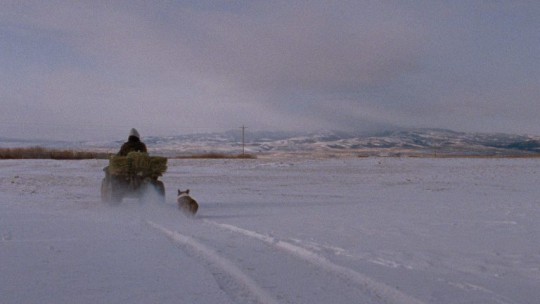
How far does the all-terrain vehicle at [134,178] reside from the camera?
1252 centimetres

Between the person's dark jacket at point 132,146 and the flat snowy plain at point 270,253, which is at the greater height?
the person's dark jacket at point 132,146

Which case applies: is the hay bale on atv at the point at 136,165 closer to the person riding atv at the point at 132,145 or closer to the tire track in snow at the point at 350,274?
the person riding atv at the point at 132,145

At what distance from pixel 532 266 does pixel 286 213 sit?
19.7ft

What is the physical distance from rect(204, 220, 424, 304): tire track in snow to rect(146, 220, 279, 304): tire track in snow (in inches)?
43.5

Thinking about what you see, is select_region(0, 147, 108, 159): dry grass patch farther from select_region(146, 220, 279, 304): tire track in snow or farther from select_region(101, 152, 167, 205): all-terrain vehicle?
select_region(146, 220, 279, 304): tire track in snow

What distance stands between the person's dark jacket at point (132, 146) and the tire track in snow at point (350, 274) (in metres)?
6.37

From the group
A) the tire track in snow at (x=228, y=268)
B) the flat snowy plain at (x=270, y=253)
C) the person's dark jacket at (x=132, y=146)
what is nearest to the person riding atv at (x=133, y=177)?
the flat snowy plain at (x=270, y=253)

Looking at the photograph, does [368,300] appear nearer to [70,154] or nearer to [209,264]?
[209,264]

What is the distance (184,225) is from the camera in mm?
9555

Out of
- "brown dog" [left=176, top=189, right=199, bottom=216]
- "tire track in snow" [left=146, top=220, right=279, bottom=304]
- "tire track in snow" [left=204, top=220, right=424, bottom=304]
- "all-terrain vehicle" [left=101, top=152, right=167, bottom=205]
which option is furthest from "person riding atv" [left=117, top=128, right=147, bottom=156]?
"tire track in snow" [left=204, top=220, right=424, bottom=304]

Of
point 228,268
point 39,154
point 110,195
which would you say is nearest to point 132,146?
point 110,195

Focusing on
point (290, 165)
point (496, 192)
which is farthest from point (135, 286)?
point (290, 165)

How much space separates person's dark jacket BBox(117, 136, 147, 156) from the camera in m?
13.5

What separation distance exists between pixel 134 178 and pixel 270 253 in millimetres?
6774
